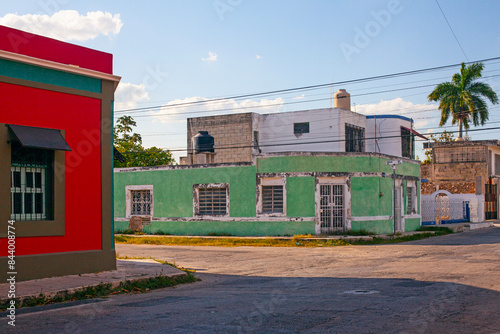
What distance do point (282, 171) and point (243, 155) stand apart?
18.4 m

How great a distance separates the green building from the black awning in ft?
48.7

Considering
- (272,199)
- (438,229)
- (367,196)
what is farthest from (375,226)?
(438,229)

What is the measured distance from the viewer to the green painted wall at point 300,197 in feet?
82.4

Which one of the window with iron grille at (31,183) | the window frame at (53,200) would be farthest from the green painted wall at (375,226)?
the window with iron grille at (31,183)

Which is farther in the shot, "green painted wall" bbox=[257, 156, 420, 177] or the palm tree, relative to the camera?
the palm tree

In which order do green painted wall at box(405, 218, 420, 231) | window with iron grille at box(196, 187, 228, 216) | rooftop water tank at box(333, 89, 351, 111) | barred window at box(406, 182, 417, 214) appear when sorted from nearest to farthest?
window with iron grille at box(196, 187, 228, 216) < green painted wall at box(405, 218, 420, 231) < barred window at box(406, 182, 417, 214) < rooftop water tank at box(333, 89, 351, 111)

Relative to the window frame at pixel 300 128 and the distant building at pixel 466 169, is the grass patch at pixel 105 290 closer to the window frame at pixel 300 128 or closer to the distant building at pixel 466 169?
the window frame at pixel 300 128

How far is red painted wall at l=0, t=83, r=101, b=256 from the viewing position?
11469 millimetres

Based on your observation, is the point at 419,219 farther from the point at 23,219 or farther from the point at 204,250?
the point at 23,219

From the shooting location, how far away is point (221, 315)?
7832 mm

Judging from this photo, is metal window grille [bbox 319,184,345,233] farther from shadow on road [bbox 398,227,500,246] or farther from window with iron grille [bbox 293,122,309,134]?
window with iron grille [bbox 293,122,309,134]

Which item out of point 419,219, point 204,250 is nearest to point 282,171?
point 204,250

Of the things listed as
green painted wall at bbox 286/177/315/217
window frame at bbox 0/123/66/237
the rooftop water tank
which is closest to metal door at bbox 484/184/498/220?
the rooftop water tank

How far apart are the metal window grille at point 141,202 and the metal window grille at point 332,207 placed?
10107 mm
